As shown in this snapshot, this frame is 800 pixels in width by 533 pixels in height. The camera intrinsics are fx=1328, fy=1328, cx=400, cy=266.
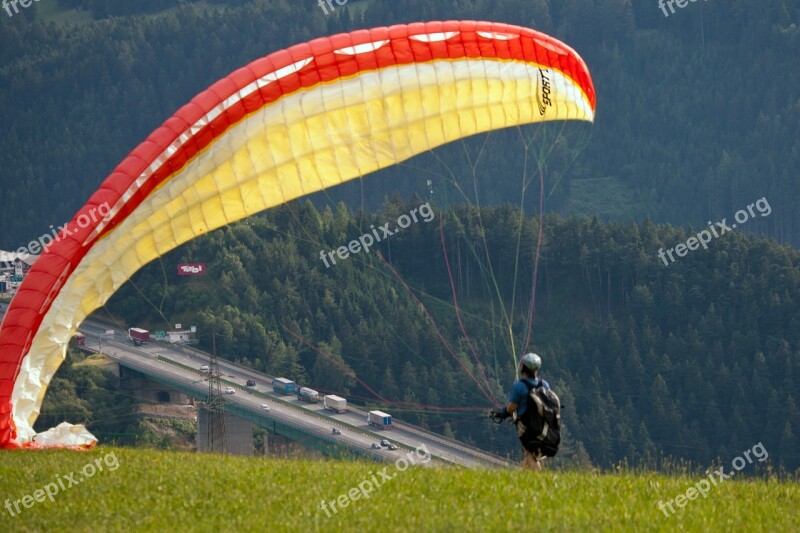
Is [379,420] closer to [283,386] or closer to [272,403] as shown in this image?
[272,403]

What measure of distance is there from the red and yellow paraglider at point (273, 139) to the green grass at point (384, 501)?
4531mm

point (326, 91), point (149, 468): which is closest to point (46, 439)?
point (149, 468)

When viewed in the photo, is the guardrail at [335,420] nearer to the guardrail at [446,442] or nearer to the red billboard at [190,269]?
the guardrail at [446,442]

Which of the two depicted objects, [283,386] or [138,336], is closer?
[283,386]

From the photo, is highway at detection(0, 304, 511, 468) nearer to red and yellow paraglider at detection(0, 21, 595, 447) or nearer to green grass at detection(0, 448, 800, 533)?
red and yellow paraglider at detection(0, 21, 595, 447)

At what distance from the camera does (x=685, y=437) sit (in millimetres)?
124125

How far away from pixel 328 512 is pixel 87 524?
3.61m

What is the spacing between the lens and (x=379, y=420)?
108m

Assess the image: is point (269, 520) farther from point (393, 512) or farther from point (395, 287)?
point (395, 287)

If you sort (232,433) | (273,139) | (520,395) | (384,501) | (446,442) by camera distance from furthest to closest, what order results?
(446,442) → (232,433) → (273,139) → (520,395) → (384,501)

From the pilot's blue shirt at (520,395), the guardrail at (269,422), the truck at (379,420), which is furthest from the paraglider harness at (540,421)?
the truck at (379,420)

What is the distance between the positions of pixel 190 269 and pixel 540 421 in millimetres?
113465

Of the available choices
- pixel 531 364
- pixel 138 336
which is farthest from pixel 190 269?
pixel 531 364

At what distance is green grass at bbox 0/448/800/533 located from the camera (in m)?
18.6
